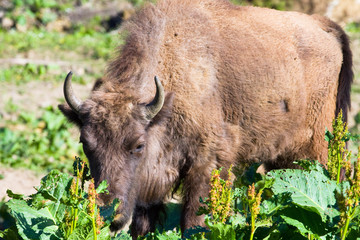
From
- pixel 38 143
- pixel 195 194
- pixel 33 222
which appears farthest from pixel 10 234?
pixel 38 143

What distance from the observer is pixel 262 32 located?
5.39m

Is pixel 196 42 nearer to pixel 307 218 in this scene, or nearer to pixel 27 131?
pixel 307 218

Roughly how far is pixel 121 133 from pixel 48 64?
686 cm

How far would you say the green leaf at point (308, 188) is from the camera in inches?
111

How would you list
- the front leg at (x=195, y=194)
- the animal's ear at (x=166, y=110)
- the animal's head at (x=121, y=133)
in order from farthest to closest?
the front leg at (x=195, y=194) < the animal's ear at (x=166, y=110) < the animal's head at (x=121, y=133)

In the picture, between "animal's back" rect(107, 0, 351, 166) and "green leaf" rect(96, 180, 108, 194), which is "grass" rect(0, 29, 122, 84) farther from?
"green leaf" rect(96, 180, 108, 194)

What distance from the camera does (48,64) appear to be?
10.5 m

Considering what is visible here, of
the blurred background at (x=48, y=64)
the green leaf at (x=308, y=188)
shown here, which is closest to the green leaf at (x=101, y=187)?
the green leaf at (x=308, y=188)

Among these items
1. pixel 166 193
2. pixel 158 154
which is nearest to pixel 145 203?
pixel 166 193

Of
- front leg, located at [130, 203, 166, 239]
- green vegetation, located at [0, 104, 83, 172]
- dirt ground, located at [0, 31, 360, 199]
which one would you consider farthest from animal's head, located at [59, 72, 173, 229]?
dirt ground, located at [0, 31, 360, 199]

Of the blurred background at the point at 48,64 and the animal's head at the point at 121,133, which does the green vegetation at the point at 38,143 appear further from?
the animal's head at the point at 121,133

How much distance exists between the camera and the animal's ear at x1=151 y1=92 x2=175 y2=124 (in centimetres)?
440

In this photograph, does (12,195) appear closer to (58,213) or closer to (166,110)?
(58,213)

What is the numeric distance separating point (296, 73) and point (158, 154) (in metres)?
1.77
